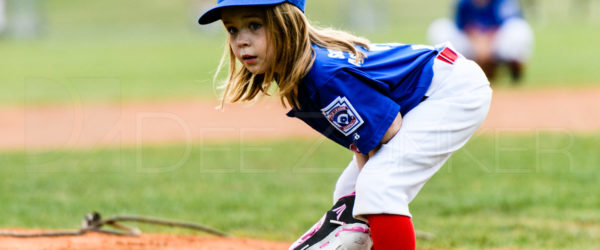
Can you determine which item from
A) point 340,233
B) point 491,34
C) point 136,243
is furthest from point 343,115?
point 491,34

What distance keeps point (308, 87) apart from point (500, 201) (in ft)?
9.28

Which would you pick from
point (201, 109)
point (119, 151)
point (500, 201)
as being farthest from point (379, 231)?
point (201, 109)

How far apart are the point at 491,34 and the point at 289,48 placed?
9301 mm

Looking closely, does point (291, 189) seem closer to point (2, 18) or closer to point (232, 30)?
point (232, 30)

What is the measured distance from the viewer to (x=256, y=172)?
20.9 ft

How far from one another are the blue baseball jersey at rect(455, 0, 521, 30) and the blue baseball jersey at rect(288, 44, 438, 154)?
8.70m

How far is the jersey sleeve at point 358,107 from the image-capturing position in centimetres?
268

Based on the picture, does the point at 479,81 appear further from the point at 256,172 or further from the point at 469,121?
the point at 256,172

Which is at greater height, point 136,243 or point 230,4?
point 230,4

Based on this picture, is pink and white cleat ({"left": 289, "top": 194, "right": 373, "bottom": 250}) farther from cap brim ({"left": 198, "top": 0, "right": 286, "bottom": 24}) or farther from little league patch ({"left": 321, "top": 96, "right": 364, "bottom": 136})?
cap brim ({"left": 198, "top": 0, "right": 286, "bottom": 24})

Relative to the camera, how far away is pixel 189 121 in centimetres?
903

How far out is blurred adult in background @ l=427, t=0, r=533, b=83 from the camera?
36.9 feet

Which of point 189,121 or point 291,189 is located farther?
point 189,121

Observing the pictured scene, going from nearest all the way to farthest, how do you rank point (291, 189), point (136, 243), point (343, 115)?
point (343, 115) < point (136, 243) < point (291, 189)
